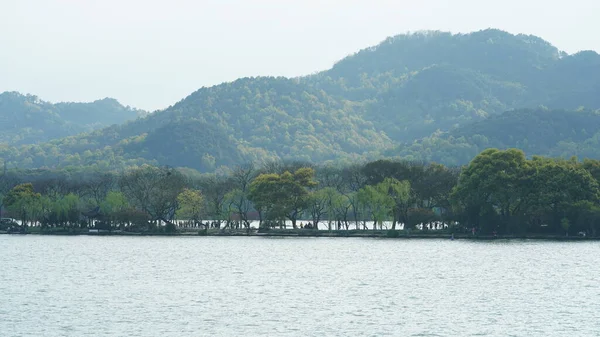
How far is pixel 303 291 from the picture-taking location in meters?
58.0

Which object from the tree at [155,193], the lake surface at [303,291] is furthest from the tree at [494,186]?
the tree at [155,193]

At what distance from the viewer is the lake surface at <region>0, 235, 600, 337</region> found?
43750 mm

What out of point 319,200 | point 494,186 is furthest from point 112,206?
point 494,186

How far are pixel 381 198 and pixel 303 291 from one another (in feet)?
202

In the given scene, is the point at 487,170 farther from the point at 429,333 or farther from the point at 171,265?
the point at 429,333

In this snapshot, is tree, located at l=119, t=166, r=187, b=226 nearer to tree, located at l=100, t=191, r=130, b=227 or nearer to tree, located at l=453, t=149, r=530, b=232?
tree, located at l=100, t=191, r=130, b=227

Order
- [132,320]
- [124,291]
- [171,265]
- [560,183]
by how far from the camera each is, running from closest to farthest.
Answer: [132,320] < [124,291] < [171,265] < [560,183]

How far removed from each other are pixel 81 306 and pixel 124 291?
7473 millimetres

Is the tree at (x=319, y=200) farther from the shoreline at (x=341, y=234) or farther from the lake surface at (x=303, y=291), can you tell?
the lake surface at (x=303, y=291)

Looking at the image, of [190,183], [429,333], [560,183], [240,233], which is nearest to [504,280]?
[429,333]

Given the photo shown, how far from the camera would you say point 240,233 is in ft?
414

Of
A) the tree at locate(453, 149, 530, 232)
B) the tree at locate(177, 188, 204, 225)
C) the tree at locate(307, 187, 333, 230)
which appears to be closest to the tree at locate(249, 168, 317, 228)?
the tree at locate(307, 187, 333, 230)

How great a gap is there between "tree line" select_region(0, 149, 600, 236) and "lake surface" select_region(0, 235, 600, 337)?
44.4 ft

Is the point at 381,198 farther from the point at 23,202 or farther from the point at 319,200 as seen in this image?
the point at 23,202
